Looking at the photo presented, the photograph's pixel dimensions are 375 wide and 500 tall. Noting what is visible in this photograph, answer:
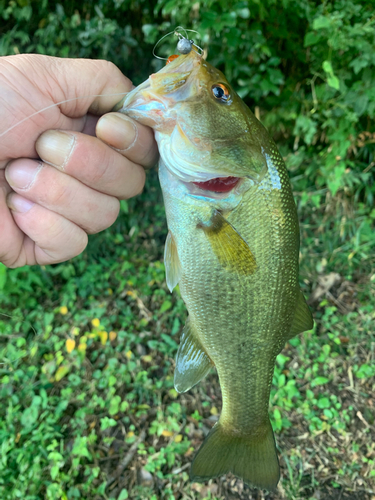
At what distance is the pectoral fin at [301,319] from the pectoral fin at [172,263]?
513 mm

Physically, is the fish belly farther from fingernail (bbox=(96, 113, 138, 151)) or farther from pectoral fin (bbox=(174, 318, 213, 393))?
fingernail (bbox=(96, 113, 138, 151))

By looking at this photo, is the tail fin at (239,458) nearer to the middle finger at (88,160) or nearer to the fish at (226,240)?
the fish at (226,240)

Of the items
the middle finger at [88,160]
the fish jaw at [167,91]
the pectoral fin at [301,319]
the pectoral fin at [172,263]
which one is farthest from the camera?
the pectoral fin at [301,319]

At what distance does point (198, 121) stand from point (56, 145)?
0.48 metres

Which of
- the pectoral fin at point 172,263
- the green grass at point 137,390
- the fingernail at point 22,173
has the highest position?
the fingernail at point 22,173

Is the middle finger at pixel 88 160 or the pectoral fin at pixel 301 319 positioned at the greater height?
the middle finger at pixel 88 160

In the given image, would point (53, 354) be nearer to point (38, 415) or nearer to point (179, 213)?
point (38, 415)

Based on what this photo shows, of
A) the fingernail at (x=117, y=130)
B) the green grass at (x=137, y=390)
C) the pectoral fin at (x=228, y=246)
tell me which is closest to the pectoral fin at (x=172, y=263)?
the pectoral fin at (x=228, y=246)

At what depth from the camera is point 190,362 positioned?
1.40 meters

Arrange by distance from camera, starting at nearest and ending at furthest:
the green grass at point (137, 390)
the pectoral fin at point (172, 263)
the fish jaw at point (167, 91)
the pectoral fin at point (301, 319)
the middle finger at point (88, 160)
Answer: the fish jaw at point (167, 91) < the middle finger at point (88, 160) < the pectoral fin at point (172, 263) < the pectoral fin at point (301, 319) < the green grass at point (137, 390)

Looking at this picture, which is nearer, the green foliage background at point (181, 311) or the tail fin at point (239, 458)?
the tail fin at point (239, 458)

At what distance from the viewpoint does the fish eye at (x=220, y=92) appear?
1071 mm

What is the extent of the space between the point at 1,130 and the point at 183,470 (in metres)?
2.13

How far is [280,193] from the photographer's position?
115 centimetres
